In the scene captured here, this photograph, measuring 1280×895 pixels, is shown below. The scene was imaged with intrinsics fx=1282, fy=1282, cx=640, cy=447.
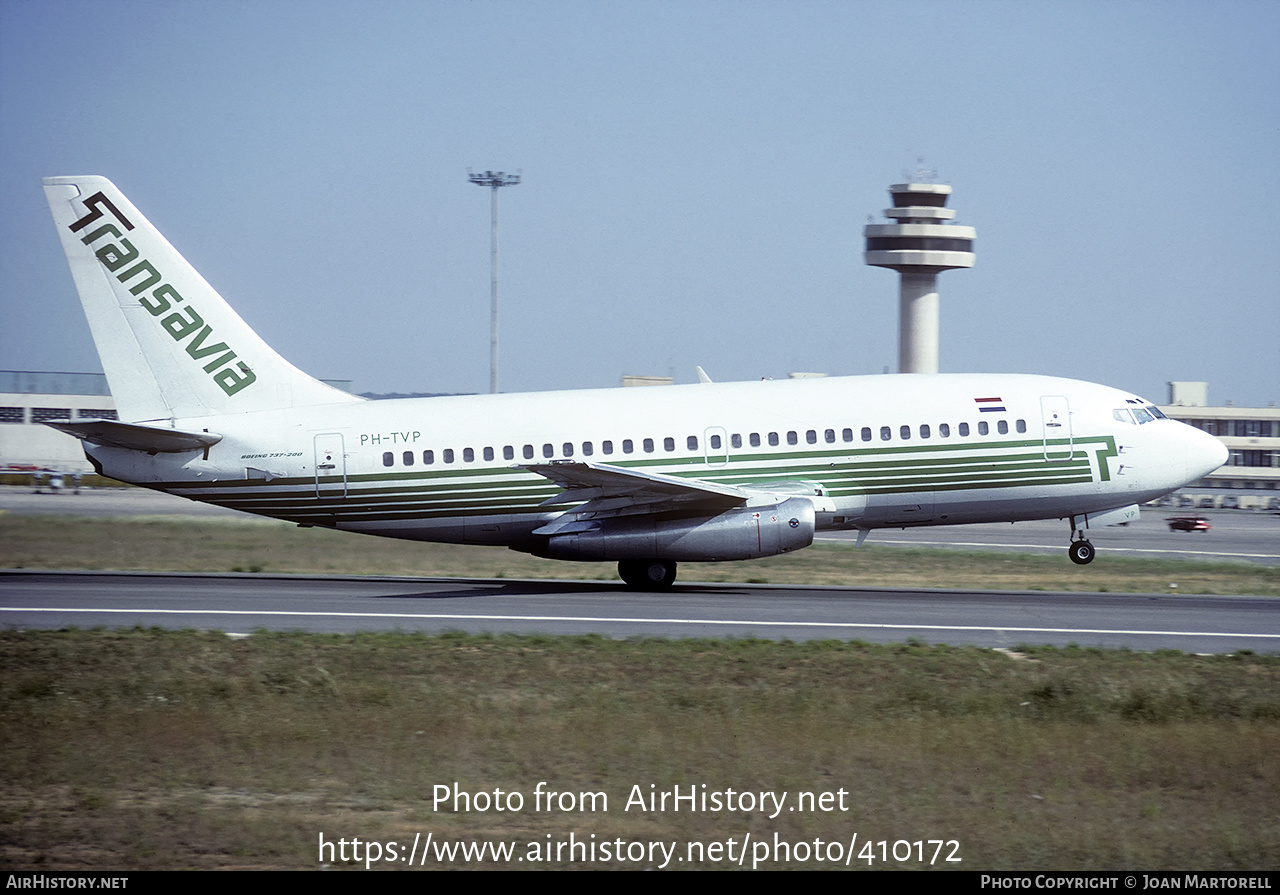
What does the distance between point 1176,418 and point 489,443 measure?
94254mm

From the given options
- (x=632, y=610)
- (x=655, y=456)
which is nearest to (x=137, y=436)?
(x=655, y=456)

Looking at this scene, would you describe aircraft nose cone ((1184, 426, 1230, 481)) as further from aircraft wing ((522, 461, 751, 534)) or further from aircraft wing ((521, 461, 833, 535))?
aircraft wing ((522, 461, 751, 534))

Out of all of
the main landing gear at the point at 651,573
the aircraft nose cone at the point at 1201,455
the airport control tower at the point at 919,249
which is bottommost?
the main landing gear at the point at 651,573

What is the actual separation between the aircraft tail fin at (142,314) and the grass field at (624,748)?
8.75 metres

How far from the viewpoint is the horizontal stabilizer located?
24984mm

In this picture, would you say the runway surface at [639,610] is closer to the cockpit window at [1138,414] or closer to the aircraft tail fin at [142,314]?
the cockpit window at [1138,414]

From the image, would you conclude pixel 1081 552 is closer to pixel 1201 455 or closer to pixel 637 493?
pixel 1201 455

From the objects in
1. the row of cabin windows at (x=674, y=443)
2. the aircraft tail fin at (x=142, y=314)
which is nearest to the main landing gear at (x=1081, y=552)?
the row of cabin windows at (x=674, y=443)

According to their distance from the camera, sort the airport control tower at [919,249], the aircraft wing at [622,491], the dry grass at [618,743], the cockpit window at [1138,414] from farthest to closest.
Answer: the airport control tower at [919,249] < the cockpit window at [1138,414] < the aircraft wing at [622,491] < the dry grass at [618,743]

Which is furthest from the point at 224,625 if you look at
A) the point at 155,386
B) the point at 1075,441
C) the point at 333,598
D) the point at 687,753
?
the point at 1075,441

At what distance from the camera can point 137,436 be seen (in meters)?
25.5

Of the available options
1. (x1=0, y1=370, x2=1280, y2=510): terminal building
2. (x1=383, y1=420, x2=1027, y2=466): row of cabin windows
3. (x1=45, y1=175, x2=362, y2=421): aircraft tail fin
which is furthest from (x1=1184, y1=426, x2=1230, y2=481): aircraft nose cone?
(x1=0, y1=370, x2=1280, y2=510): terminal building

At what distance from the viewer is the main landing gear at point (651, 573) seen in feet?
88.4
